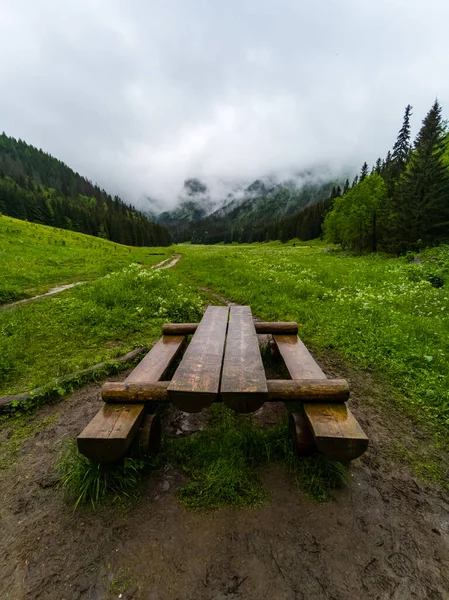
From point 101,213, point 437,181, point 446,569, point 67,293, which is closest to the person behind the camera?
point 446,569

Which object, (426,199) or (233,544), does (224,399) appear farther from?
(426,199)

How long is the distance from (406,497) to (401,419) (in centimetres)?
159

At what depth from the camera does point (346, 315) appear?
865 cm

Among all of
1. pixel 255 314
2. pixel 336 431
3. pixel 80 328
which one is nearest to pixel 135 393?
pixel 336 431

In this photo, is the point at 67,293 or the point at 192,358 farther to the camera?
the point at 67,293

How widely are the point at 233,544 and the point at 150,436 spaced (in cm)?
141

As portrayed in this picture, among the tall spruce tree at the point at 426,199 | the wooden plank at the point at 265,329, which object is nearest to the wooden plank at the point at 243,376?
the wooden plank at the point at 265,329

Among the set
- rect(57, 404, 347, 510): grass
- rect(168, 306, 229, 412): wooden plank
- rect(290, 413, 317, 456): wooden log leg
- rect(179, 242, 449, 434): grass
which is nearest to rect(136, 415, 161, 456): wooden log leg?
rect(57, 404, 347, 510): grass

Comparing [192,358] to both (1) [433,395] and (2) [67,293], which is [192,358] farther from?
(2) [67,293]

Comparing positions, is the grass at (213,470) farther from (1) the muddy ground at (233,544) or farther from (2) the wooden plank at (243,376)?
(2) the wooden plank at (243,376)

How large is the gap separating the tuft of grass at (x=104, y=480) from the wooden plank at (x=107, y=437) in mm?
422

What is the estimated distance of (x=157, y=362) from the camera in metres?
4.30

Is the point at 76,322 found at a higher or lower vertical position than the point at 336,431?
lower

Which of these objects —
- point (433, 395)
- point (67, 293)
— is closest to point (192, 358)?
point (433, 395)
